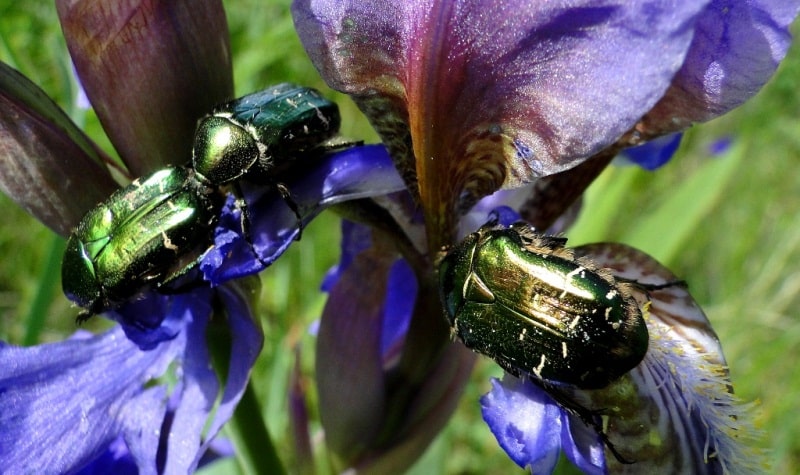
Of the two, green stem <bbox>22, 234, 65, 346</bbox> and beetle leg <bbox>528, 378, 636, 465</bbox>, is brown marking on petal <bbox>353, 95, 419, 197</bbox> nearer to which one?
beetle leg <bbox>528, 378, 636, 465</bbox>

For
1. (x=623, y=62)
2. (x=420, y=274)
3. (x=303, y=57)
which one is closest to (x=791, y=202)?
(x=303, y=57)

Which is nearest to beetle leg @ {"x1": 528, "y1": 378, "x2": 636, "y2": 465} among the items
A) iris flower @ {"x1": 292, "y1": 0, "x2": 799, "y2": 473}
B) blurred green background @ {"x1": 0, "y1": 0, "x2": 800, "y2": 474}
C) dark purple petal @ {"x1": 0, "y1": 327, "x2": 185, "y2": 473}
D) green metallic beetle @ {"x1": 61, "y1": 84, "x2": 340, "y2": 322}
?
iris flower @ {"x1": 292, "y1": 0, "x2": 799, "y2": 473}

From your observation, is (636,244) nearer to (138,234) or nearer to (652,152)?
(652,152)

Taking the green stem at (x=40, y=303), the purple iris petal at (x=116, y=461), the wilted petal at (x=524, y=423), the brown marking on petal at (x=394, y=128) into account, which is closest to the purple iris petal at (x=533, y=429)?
the wilted petal at (x=524, y=423)

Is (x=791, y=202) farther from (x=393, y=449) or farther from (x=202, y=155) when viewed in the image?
(x=202, y=155)

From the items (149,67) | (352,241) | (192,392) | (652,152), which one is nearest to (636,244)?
(652,152)

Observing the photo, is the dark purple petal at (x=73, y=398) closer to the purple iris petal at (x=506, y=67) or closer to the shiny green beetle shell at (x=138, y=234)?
the shiny green beetle shell at (x=138, y=234)

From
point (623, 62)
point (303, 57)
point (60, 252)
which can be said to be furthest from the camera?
point (303, 57)
